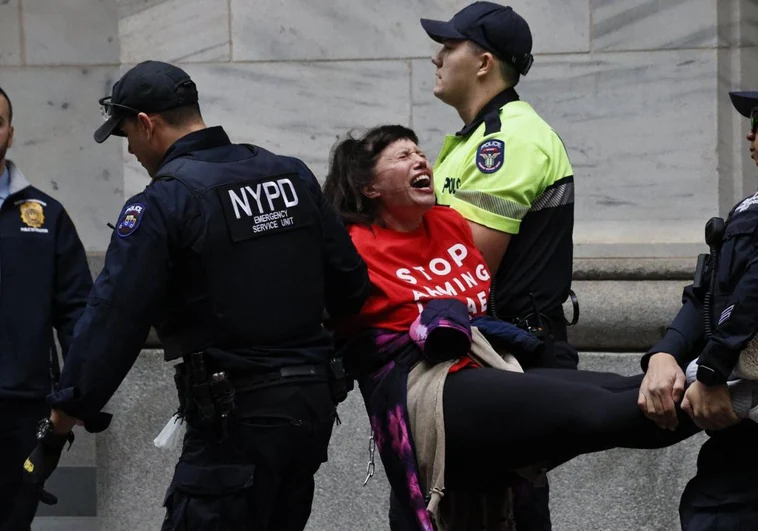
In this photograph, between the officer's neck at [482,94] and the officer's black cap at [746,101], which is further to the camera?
the officer's neck at [482,94]

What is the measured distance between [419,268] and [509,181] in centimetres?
45

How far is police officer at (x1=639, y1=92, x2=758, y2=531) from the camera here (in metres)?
3.59

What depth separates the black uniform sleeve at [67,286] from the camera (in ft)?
17.1

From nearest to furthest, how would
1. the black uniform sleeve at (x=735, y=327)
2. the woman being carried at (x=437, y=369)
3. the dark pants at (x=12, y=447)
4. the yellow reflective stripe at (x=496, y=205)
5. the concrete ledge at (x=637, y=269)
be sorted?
the black uniform sleeve at (x=735, y=327) → the woman being carried at (x=437, y=369) → the yellow reflective stripe at (x=496, y=205) → the dark pants at (x=12, y=447) → the concrete ledge at (x=637, y=269)

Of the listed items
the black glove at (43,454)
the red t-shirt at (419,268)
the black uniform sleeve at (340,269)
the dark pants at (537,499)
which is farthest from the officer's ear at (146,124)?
the dark pants at (537,499)

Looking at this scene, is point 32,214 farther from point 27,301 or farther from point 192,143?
point 192,143

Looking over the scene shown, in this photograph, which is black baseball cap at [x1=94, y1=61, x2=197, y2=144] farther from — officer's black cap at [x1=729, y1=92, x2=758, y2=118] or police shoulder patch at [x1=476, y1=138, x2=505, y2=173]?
officer's black cap at [x1=729, y1=92, x2=758, y2=118]

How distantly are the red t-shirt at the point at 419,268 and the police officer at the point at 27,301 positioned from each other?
143 cm

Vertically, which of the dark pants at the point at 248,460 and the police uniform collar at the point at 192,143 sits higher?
the police uniform collar at the point at 192,143

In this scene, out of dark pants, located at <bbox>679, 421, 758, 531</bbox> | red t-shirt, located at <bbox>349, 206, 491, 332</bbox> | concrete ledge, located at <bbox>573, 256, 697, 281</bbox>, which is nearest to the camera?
dark pants, located at <bbox>679, 421, 758, 531</bbox>

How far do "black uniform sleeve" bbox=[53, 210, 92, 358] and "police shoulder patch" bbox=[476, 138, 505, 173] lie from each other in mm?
1656

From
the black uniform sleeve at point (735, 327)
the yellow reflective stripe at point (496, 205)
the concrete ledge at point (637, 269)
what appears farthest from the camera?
the concrete ledge at point (637, 269)

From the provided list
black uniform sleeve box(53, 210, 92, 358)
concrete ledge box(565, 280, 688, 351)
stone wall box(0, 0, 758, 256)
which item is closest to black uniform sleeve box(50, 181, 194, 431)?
black uniform sleeve box(53, 210, 92, 358)

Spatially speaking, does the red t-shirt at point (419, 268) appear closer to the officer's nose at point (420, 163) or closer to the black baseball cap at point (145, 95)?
the officer's nose at point (420, 163)
